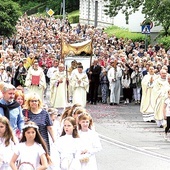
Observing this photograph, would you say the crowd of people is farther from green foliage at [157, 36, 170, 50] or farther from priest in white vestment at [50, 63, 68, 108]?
green foliage at [157, 36, 170, 50]

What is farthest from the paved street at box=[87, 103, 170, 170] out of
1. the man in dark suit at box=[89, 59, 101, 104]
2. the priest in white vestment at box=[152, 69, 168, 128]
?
the man in dark suit at box=[89, 59, 101, 104]

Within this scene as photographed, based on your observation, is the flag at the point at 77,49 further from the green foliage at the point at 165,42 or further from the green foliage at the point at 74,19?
the green foliage at the point at 74,19

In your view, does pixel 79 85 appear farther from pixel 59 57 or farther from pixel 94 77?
pixel 59 57

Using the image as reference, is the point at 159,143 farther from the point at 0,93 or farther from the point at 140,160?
the point at 0,93

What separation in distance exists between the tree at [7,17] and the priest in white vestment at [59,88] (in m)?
18.1

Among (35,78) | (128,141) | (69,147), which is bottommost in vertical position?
(128,141)

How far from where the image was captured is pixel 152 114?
26.6 meters

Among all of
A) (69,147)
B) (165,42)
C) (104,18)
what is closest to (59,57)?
(165,42)

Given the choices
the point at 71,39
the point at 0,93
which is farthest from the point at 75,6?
the point at 0,93

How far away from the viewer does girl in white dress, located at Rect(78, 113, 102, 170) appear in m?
12.8

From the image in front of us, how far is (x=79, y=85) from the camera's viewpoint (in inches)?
1150

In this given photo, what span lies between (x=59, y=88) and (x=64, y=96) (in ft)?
1.10

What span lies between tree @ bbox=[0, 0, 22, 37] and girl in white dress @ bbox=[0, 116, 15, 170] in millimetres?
34336

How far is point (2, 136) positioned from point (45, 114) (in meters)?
1.82
